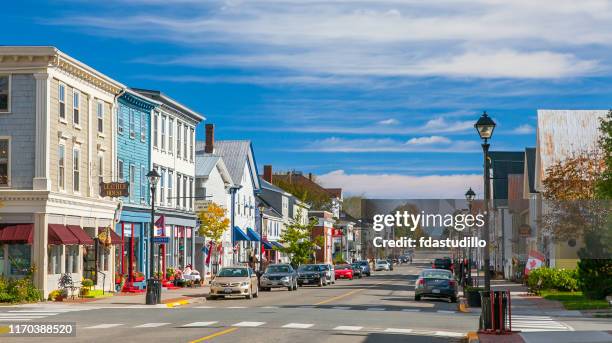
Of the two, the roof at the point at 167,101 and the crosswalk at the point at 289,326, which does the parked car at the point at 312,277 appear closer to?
the roof at the point at 167,101

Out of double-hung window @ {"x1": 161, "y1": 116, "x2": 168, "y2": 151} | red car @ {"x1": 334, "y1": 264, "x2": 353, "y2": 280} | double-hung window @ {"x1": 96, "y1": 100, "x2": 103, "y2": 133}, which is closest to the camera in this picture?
double-hung window @ {"x1": 96, "y1": 100, "x2": 103, "y2": 133}

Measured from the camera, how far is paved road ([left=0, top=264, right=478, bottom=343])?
23.6 metres

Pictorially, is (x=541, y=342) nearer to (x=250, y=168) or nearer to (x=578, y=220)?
(x=578, y=220)

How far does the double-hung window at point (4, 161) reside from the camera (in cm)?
4350

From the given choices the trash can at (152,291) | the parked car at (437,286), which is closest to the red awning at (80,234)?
the trash can at (152,291)

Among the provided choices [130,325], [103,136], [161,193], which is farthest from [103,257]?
[130,325]

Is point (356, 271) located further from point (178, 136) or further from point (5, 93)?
point (5, 93)

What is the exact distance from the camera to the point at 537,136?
75750mm

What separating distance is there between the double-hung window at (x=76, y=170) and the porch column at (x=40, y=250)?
4.45m

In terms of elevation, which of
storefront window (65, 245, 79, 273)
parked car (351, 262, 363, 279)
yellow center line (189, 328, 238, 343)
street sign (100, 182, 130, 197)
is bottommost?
parked car (351, 262, 363, 279)

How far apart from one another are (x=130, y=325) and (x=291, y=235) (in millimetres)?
71662

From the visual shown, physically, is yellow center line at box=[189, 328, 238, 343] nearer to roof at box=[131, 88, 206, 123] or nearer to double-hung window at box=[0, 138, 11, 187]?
double-hung window at box=[0, 138, 11, 187]

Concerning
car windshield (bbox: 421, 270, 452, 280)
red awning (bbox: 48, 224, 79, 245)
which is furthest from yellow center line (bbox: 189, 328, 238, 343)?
car windshield (bbox: 421, 270, 452, 280)

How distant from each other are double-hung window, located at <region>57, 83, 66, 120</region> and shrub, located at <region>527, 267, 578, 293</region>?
86.1 feet
